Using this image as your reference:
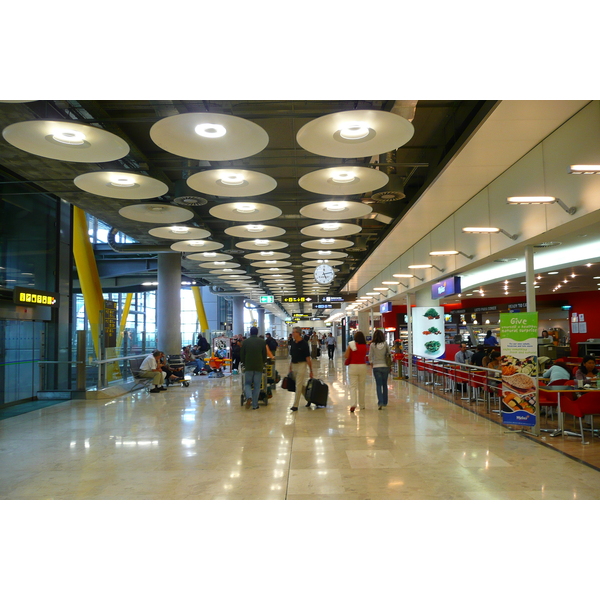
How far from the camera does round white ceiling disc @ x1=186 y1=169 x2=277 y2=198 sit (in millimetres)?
8211

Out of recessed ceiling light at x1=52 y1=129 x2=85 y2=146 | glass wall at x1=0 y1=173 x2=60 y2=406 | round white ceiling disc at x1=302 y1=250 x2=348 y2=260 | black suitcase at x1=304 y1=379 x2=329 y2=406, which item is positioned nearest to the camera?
recessed ceiling light at x1=52 y1=129 x2=85 y2=146

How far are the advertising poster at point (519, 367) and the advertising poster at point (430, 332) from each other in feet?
27.0

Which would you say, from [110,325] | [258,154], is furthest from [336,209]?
[110,325]

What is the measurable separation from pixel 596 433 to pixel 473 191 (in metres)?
4.77

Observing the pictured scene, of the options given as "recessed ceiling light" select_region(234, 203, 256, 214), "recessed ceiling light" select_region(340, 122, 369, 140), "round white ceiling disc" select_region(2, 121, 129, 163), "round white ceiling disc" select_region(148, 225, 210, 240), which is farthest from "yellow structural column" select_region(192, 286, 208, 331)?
"recessed ceiling light" select_region(340, 122, 369, 140)

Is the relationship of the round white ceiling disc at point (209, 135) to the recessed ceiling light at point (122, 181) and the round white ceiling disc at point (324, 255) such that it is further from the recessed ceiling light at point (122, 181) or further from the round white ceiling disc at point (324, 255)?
the round white ceiling disc at point (324, 255)

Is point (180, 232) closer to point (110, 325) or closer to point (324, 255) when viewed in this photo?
point (110, 325)

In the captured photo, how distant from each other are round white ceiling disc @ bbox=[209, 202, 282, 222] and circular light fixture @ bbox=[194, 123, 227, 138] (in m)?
3.58

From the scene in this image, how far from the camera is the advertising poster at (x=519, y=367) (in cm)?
750

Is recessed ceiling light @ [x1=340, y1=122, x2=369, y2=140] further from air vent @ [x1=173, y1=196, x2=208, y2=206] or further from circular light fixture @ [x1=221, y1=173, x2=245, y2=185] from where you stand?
air vent @ [x1=173, y1=196, x2=208, y2=206]

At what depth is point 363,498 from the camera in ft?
15.0

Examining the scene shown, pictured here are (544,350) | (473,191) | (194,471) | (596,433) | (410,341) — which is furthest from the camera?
(410,341)
